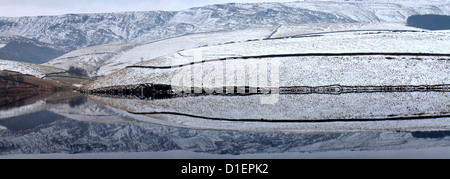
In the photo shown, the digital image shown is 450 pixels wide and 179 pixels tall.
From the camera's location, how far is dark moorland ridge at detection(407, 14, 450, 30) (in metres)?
138

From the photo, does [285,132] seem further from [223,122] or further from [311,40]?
[311,40]

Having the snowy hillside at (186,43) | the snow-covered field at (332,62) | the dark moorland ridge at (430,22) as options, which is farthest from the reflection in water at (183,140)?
the dark moorland ridge at (430,22)

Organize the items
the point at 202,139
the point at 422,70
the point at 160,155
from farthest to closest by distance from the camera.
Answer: the point at 422,70 < the point at 202,139 < the point at 160,155

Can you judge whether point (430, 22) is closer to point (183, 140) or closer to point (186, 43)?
point (186, 43)

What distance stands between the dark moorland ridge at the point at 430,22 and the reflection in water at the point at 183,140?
12993 centimetres

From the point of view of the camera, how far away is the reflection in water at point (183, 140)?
53.3ft

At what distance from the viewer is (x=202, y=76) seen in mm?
53312

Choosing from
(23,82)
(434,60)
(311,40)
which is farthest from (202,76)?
→ (23,82)

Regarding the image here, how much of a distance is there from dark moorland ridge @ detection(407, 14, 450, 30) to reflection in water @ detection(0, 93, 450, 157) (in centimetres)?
12993

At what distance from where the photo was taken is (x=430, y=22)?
468 feet

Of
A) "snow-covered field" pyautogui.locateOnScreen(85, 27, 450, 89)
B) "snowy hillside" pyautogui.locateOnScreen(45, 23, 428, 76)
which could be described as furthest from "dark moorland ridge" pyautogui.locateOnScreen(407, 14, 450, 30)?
"snow-covered field" pyautogui.locateOnScreen(85, 27, 450, 89)

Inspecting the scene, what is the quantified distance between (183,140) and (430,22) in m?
145

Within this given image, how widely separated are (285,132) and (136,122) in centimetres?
909

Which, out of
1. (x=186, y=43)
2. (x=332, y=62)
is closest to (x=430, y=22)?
(x=186, y=43)
